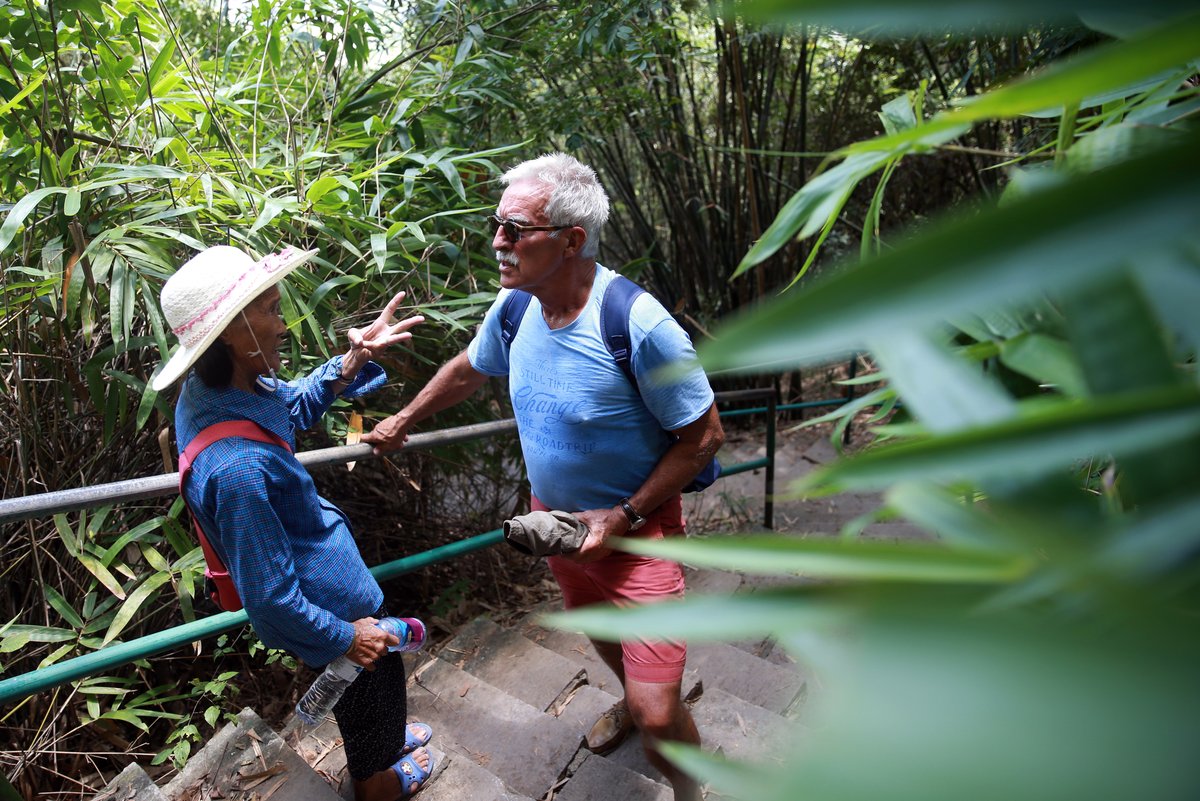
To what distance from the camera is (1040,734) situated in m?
0.21

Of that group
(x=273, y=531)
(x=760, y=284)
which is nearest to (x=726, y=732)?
(x=273, y=531)

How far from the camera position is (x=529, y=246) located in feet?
5.70

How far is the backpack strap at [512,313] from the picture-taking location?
1918 millimetres

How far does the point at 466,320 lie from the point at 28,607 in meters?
1.41

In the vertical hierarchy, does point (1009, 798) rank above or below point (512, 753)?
above

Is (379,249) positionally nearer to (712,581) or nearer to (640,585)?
(640,585)

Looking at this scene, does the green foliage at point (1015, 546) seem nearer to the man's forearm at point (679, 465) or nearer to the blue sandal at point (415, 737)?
the man's forearm at point (679, 465)

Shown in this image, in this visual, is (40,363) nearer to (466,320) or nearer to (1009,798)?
(466,320)

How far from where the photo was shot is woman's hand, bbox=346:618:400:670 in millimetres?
1572

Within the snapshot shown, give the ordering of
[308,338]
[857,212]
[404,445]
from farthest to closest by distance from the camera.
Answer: [857,212], [308,338], [404,445]

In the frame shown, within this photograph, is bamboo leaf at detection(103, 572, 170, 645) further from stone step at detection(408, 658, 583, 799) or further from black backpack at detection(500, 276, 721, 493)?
black backpack at detection(500, 276, 721, 493)

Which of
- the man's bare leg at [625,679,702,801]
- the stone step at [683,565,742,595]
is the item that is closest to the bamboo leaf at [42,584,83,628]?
the man's bare leg at [625,679,702,801]

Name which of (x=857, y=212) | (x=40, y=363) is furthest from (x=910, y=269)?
(x=857, y=212)

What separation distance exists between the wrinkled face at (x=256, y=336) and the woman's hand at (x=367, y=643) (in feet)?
1.88
